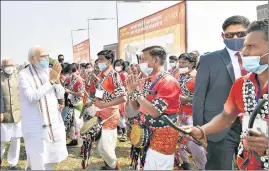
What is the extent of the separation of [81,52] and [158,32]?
21.7ft

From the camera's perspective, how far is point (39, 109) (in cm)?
403

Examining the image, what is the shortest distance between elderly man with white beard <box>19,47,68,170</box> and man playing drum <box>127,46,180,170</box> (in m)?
1.05

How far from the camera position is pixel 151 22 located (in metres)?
8.88

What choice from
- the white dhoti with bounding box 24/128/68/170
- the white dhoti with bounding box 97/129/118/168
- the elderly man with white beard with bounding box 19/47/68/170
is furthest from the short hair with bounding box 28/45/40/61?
the white dhoti with bounding box 97/129/118/168

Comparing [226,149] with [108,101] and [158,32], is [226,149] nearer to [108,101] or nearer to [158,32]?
[108,101]

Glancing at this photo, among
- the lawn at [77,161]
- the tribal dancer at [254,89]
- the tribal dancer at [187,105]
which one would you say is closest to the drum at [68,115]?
the lawn at [77,161]

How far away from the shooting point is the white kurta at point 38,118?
396 centimetres

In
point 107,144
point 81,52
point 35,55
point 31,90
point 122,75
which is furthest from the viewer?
point 81,52

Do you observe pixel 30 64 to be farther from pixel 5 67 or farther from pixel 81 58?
pixel 81 58

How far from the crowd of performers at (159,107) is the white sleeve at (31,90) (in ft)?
0.03

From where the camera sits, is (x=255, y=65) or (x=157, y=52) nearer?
(x=255, y=65)

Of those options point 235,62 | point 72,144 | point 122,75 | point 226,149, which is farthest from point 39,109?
point 122,75

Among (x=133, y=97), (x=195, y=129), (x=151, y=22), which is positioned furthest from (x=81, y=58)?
(x=195, y=129)

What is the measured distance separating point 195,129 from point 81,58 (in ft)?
40.3
